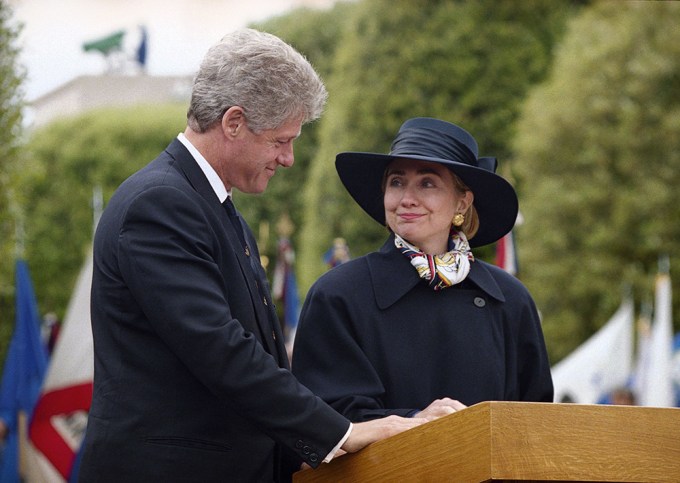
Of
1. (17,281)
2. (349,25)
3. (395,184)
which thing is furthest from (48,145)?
(395,184)

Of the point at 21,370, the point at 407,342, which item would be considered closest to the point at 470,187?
the point at 407,342

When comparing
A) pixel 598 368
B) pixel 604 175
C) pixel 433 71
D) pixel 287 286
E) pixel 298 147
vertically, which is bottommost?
pixel 598 368

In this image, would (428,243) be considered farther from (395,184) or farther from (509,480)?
(509,480)

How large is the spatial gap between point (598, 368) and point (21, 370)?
6.40 meters

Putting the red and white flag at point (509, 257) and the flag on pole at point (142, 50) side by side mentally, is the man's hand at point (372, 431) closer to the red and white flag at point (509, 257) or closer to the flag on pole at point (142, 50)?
the red and white flag at point (509, 257)

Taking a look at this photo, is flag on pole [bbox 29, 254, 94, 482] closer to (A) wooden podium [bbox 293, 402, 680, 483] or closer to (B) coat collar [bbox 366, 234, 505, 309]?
(B) coat collar [bbox 366, 234, 505, 309]

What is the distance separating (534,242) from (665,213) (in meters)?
2.58

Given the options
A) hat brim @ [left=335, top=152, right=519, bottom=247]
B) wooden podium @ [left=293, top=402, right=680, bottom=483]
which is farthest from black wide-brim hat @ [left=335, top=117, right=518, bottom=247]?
wooden podium @ [left=293, top=402, right=680, bottom=483]

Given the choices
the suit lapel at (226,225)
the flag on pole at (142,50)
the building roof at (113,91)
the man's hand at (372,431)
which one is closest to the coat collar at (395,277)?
the suit lapel at (226,225)

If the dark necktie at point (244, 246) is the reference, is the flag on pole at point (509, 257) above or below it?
above

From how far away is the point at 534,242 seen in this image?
21562 millimetres

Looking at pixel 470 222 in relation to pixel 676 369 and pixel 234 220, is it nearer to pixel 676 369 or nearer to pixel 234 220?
pixel 234 220

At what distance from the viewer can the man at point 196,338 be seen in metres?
3.78

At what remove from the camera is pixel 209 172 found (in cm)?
416
